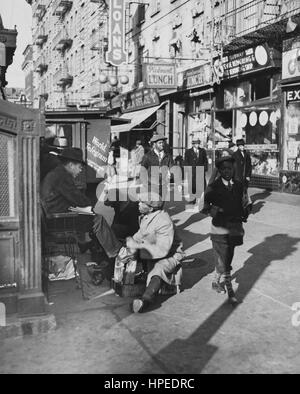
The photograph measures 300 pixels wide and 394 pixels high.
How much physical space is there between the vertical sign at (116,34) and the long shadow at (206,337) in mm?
20275

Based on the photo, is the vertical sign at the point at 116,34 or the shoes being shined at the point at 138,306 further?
the vertical sign at the point at 116,34

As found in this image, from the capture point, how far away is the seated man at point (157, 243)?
A: 18.5 ft

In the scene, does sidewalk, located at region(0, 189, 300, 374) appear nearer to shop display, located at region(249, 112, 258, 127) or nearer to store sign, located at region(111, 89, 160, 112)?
shop display, located at region(249, 112, 258, 127)

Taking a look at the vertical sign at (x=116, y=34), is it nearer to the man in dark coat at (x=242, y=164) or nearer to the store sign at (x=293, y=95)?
the store sign at (x=293, y=95)

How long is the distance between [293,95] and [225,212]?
1045cm

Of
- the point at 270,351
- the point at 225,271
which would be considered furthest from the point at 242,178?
the point at 270,351

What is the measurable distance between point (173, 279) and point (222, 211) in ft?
3.32

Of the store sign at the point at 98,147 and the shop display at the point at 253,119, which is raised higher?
the shop display at the point at 253,119

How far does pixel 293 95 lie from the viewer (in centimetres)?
1509

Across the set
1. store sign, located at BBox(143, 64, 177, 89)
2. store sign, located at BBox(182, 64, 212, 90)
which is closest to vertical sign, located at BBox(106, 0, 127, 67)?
store sign, located at BBox(143, 64, 177, 89)

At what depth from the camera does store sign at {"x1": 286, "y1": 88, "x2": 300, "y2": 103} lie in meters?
14.9

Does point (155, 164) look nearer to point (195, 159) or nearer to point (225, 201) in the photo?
point (195, 159)

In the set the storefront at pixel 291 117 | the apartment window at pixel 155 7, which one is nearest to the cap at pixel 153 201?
the storefront at pixel 291 117

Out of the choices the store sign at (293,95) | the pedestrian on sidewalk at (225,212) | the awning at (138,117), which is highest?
the awning at (138,117)
